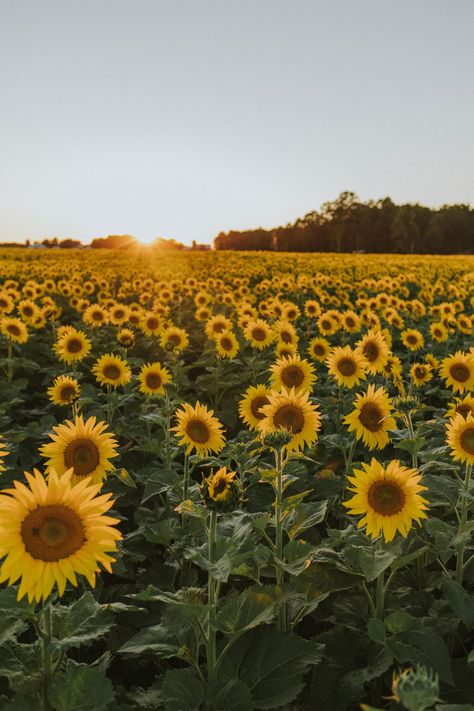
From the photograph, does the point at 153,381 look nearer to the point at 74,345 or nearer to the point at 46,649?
the point at 74,345


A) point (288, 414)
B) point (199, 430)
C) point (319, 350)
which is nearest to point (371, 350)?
point (319, 350)

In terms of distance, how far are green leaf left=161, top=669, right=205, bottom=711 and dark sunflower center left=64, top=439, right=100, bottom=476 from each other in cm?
116

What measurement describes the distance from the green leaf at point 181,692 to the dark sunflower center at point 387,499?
41.1 inches

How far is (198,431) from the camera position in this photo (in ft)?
12.0

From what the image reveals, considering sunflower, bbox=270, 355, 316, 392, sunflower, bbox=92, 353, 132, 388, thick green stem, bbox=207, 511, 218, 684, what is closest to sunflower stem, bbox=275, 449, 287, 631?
thick green stem, bbox=207, 511, 218, 684

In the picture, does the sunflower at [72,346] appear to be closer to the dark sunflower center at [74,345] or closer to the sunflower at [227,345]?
the dark sunflower center at [74,345]

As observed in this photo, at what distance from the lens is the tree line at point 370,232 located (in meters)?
79.7

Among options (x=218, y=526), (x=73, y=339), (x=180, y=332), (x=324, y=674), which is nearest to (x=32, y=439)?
(x=73, y=339)

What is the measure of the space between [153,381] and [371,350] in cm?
214

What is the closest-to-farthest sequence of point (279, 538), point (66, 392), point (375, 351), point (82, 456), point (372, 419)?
point (279, 538), point (82, 456), point (372, 419), point (66, 392), point (375, 351)

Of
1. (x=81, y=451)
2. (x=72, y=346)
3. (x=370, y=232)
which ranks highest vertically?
(x=370, y=232)

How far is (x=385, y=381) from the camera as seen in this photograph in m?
6.40

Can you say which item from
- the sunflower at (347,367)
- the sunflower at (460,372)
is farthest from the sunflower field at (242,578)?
the sunflower at (460,372)

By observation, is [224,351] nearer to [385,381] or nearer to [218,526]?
[385,381]
